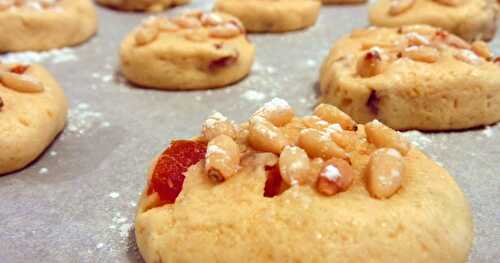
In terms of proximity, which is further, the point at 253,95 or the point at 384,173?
the point at 253,95

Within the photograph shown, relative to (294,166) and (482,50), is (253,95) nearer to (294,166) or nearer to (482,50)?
(482,50)

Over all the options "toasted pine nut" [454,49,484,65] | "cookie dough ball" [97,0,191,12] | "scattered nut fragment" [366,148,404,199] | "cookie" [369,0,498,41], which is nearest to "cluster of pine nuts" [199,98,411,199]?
"scattered nut fragment" [366,148,404,199]

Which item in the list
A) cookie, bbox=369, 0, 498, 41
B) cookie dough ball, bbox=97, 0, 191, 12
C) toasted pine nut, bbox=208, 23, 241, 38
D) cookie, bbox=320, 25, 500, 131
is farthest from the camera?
cookie dough ball, bbox=97, 0, 191, 12

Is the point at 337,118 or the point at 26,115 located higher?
the point at 337,118

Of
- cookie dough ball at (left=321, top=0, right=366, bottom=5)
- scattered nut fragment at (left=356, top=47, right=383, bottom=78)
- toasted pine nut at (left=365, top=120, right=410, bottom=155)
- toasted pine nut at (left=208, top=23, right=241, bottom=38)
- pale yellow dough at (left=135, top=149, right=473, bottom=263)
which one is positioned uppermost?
toasted pine nut at (left=365, top=120, right=410, bottom=155)

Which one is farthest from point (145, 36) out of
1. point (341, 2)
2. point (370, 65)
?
point (341, 2)

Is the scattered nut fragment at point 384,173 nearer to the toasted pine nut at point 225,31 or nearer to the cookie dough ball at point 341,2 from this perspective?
the toasted pine nut at point 225,31

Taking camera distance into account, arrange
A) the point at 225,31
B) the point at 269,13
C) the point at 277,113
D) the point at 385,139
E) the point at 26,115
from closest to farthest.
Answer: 1. the point at 385,139
2. the point at 277,113
3. the point at 26,115
4. the point at 225,31
5. the point at 269,13

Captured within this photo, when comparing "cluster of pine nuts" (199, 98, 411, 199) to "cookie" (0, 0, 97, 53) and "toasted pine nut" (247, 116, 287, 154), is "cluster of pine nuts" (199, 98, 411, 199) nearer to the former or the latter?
"toasted pine nut" (247, 116, 287, 154)

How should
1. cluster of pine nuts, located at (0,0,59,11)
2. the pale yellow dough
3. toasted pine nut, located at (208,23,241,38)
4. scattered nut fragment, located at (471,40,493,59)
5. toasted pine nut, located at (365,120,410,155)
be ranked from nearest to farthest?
the pale yellow dough, toasted pine nut, located at (365,120,410,155), scattered nut fragment, located at (471,40,493,59), toasted pine nut, located at (208,23,241,38), cluster of pine nuts, located at (0,0,59,11)
